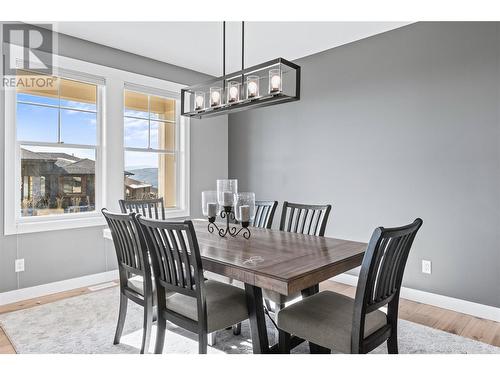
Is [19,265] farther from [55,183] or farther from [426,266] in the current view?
[426,266]

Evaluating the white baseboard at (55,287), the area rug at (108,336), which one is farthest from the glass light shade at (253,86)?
the white baseboard at (55,287)

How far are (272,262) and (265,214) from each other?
1.33m

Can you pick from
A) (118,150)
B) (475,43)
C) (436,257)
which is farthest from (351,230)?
(118,150)

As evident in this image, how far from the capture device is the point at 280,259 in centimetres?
178

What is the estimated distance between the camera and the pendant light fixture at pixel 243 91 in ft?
7.40

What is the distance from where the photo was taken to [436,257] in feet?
10.1

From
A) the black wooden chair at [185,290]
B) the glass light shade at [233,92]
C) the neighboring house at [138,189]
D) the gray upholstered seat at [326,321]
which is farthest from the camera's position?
the neighboring house at [138,189]

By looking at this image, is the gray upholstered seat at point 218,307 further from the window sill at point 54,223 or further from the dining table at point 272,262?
the window sill at point 54,223

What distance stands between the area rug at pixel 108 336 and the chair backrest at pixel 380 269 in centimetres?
83

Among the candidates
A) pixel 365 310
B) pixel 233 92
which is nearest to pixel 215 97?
pixel 233 92

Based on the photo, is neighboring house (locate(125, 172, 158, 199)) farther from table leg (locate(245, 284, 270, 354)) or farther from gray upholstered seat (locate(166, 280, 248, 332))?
table leg (locate(245, 284, 270, 354))

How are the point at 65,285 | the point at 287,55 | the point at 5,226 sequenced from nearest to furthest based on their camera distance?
the point at 5,226
the point at 65,285
the point at 287,55
